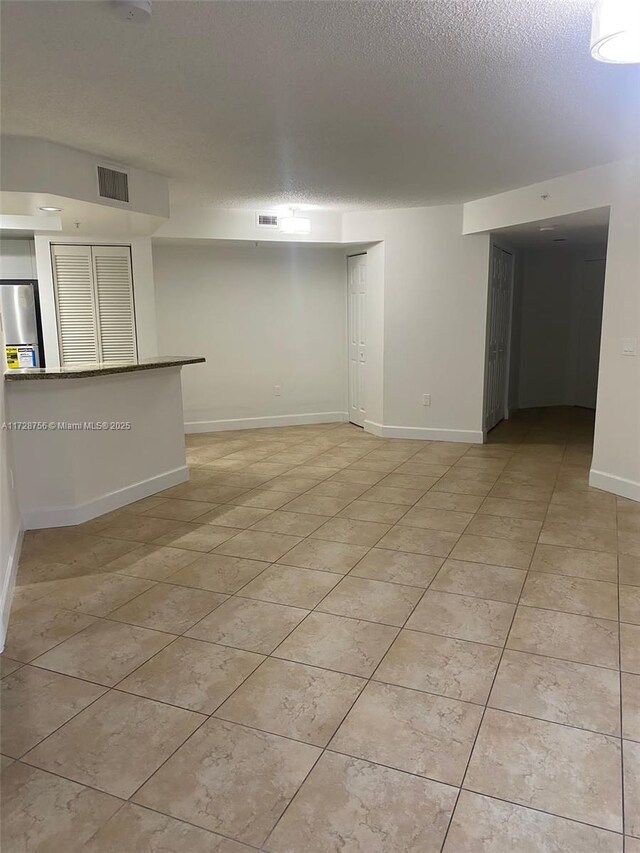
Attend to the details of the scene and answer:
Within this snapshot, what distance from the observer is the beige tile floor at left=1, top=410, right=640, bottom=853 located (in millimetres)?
1520

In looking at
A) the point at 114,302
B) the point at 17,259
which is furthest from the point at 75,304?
the point at 17,259

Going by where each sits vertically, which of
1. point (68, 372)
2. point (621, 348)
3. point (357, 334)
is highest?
point (357, 334)

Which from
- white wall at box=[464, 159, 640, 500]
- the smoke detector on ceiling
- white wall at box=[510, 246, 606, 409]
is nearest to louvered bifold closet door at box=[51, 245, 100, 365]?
the smoke detector on ceiling

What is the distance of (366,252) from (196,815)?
5816 millimetres

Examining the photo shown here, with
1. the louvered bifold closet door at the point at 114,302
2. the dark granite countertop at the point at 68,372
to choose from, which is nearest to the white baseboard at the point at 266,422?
the louvered bifold closet door at the point at 114,302

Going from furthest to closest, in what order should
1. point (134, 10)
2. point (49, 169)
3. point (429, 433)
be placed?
point (429, 433), point (49, 169), point (134, 10)

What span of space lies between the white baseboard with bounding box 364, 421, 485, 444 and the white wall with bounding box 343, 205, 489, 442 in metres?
0.01

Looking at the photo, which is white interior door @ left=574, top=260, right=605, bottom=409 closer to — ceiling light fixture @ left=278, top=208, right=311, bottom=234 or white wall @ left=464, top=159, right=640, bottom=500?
white wall @ left=464, top=159, right=640, bottom=500

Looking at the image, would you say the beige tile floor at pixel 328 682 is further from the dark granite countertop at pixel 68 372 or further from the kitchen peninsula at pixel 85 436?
the dark granite countertop at pixel 68 372

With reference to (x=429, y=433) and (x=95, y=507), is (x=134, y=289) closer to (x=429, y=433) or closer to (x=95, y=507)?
(x=95, y=507)

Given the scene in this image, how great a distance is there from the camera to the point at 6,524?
2898 mm

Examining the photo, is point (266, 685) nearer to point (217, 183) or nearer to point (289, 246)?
point (217, 183)

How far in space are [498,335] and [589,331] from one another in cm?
199

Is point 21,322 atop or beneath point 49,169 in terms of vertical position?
beneath
